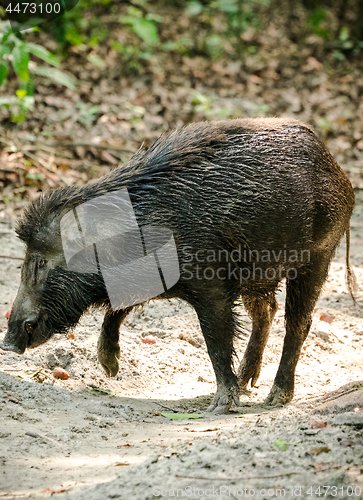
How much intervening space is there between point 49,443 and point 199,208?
1777 millimetres

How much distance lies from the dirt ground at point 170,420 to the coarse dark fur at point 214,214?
1.45 ft

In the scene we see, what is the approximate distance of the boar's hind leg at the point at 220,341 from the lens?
396cm

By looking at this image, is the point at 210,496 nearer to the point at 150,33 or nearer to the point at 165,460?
the point at 165,460

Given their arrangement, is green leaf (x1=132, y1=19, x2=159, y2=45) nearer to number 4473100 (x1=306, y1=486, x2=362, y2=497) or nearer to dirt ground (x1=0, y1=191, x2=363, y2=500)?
dirt ground (x1=0, y1=191, x2=363, y2=500)

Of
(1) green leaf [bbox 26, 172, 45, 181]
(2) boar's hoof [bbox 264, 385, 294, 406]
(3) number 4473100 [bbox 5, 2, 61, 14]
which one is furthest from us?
(3) number 4473100 [bbox 5, 2, 61, 14]

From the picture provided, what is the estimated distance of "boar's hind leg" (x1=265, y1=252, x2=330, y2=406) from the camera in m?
4.41

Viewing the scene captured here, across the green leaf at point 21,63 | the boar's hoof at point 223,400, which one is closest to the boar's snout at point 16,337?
the boar's hoof at point 223,400

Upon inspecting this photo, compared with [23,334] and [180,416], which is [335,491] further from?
[23,334]

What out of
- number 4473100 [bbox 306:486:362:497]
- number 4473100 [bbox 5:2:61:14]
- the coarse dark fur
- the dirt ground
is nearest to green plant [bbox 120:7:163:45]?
number 4473100 [bbox 5:2:61:14]

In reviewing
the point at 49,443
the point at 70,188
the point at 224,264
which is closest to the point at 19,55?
the point at 70,188

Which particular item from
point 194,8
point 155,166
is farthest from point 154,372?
point 194,8

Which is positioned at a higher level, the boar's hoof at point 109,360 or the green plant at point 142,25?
the green plant at point 142,25
